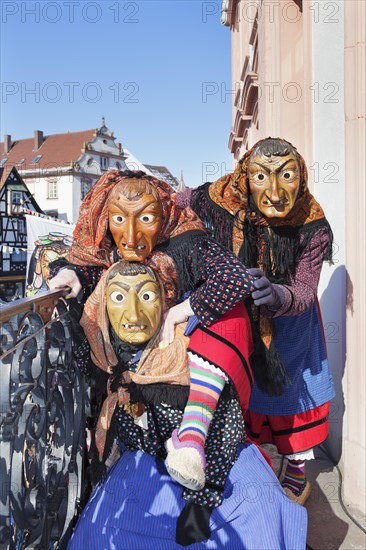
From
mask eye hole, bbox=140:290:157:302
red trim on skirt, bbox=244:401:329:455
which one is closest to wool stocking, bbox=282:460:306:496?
red trim on skirt, bbox=244:401:329:455

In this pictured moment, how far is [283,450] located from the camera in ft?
8.11

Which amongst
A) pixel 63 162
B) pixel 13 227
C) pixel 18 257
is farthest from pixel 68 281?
pixel 63 162

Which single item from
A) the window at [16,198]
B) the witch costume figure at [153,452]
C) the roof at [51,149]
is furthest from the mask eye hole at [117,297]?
the roof at [51,149]

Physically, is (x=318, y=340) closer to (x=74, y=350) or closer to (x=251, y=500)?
(x=251, y=500)

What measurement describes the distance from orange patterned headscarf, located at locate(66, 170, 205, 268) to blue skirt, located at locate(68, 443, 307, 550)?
32.7 inches

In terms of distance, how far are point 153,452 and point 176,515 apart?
0.82 ft

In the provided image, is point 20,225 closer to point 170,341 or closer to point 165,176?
point 165,176

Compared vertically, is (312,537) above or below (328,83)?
below

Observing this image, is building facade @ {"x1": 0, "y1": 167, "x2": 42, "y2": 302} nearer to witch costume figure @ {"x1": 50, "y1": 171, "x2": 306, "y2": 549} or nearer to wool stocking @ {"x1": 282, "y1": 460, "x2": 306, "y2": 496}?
wool stocking @ {"x1": 282, "y1": 460, "x2": 306, "y2": 496}

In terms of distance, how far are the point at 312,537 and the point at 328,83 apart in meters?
2.49

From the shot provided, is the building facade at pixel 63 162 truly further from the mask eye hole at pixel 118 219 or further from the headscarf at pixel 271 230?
the mask eye hole at pixel 118 219

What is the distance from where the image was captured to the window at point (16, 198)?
Answer: 22391 mm

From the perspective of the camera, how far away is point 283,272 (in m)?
2.22

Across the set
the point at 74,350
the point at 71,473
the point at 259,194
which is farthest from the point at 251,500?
the point at 259,194
